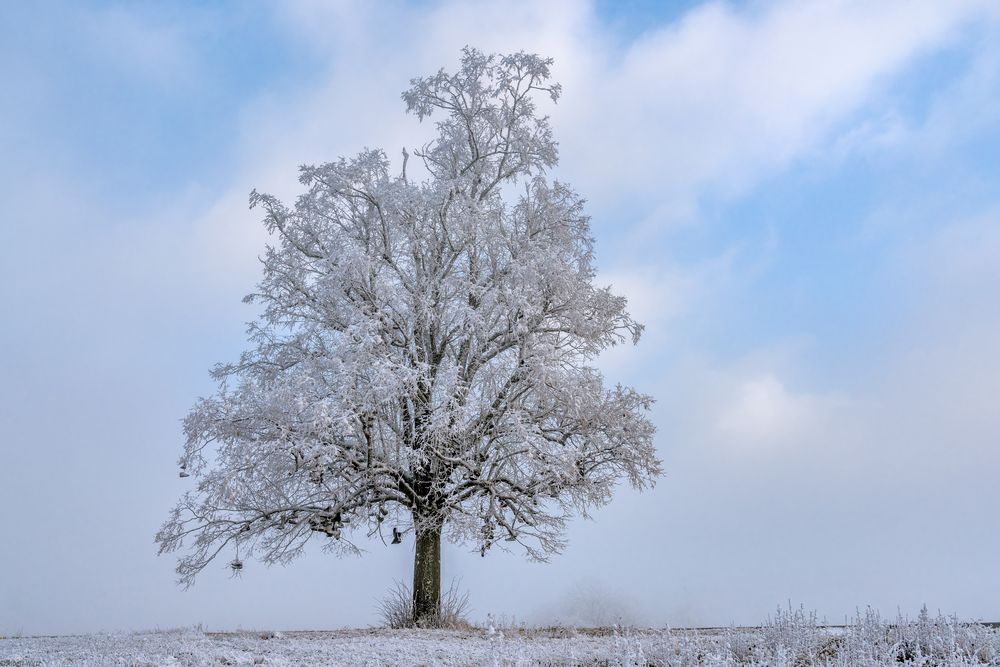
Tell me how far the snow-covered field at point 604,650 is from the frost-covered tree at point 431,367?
278 centimetres

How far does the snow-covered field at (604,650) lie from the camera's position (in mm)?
7629

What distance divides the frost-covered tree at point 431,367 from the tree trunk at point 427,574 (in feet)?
0.11

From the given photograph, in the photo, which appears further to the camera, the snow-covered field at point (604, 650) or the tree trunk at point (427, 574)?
the tree trunk at point (427, 574)

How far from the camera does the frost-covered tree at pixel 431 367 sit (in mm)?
12664

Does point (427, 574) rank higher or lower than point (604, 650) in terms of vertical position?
higher

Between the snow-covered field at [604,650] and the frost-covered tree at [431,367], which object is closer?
the snow-covered field at [604,650]

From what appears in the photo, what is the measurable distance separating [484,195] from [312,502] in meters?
6.22

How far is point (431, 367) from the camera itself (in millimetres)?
13945

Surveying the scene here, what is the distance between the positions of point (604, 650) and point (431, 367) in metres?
6.14

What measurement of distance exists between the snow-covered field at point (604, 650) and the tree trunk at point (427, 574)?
271cm

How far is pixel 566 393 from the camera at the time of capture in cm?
1331

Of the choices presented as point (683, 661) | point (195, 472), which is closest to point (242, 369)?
point (195, 472)

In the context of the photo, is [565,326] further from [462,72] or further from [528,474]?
[462,72]

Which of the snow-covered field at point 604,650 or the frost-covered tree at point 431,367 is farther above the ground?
the frost-covered tree at point 431,367
